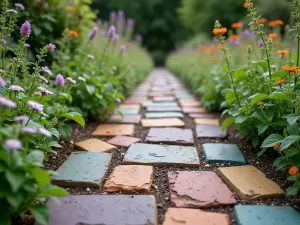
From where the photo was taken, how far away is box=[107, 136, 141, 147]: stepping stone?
2.21m

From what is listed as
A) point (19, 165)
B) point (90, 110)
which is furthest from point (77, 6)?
point (19, 165)

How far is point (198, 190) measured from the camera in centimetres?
147

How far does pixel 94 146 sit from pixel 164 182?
72cm

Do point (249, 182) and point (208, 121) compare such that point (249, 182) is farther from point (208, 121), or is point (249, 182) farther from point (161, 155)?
point (208, 121)

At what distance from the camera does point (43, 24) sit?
3.02m

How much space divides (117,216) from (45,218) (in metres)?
0.29

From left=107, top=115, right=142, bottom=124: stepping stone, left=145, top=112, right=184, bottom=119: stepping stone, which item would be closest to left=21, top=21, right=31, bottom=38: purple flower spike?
left=107, top=115, right=142, bottom=124: stepping stone

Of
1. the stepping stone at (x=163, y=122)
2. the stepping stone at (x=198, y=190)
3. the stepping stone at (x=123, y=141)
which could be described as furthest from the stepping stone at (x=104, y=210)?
the stepping stone at (x=163, y=122)

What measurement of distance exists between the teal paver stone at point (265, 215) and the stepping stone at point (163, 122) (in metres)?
1.55

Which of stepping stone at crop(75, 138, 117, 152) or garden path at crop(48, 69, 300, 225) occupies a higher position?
garden path at crop(48, 69, 300, 225)

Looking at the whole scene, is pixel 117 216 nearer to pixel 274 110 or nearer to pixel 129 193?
pixel 129 193

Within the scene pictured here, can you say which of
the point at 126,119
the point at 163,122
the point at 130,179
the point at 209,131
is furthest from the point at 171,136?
the point at 130,179

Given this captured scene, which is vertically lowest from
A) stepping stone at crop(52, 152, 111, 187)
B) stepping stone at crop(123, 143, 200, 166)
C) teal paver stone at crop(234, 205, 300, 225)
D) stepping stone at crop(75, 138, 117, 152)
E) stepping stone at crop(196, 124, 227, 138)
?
stepping stone at crop(196, 124, 227, 138)

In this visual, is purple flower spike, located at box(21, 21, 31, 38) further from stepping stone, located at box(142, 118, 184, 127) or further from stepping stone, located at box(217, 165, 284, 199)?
stepping stone, located at box(142, 118, 184, 127)
